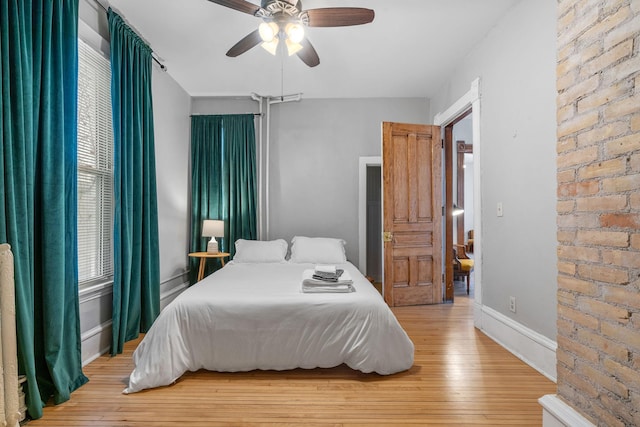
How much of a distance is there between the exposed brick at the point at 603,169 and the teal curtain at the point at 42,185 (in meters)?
2.59

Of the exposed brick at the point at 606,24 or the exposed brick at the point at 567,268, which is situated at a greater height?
the exposed brick at the point at 606,24

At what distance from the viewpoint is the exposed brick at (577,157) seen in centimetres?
128

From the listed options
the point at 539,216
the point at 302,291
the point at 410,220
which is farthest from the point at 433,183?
the point at 302,291

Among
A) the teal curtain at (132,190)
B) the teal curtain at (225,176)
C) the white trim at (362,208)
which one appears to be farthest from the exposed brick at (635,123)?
the teal curtain at (225,176)

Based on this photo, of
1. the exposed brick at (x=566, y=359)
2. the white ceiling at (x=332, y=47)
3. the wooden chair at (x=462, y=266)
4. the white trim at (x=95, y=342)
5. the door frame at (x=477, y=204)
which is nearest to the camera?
the exposed brick at (x=566, y=359)

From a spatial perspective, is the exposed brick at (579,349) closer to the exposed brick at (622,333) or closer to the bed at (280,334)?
the exposed brick at (622,333)

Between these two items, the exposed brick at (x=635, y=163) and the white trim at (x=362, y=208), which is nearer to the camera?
the exposed brick at (x=635, y=163)

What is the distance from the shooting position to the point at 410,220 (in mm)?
3992

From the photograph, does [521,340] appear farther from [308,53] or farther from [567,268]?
[308,53]

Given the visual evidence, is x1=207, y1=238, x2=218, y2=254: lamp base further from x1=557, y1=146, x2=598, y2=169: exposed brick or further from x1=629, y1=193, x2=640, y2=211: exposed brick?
x1=629, y1=193, x2=640, y2=211: exposed brick

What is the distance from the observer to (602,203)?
48.4 inches

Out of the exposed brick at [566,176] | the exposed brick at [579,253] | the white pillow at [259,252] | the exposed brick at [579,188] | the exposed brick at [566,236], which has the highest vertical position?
the exposed brick at [566,176]

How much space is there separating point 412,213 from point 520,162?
1554mm

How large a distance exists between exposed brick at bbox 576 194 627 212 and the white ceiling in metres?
2.00
